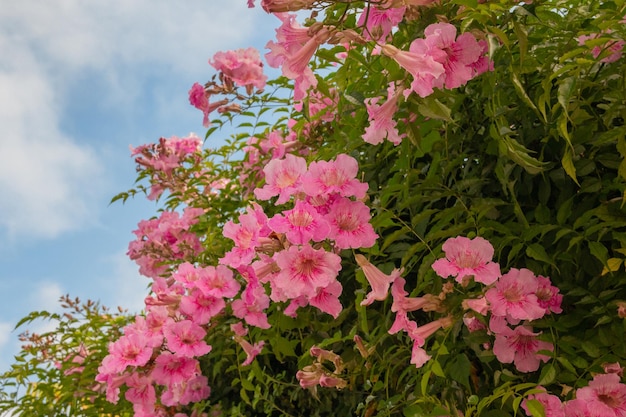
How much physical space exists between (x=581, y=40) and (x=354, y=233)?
0.70 metres

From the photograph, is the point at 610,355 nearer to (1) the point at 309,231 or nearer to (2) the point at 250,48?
(1) the point at 309,231

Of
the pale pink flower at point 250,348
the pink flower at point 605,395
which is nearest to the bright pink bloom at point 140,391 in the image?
the pale pink flower at point 250,348

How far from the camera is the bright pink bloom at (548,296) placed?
1.23 metres

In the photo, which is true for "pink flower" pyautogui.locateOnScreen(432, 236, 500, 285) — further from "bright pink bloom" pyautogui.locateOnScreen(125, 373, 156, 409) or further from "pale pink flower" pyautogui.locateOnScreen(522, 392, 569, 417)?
"bright pink bloom" pyautogui.locateOnScreen(125, 373, 156, 409)

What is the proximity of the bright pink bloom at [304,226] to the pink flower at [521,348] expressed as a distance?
1.37 ft

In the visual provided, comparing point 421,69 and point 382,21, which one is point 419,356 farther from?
point 382,21

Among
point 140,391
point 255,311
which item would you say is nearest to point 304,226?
point 255,311

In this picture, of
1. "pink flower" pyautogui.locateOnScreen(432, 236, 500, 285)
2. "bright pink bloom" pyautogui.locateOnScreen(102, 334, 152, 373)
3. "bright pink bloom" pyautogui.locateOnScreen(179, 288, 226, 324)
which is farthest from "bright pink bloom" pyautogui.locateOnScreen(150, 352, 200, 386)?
"pink flower" pyautogui.locateOnScreen(432, 236, 500, 285)

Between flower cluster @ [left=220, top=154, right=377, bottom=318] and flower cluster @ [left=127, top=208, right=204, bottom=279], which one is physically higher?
flower cluster @ [left=127, top=208, right=204, bottom=279]

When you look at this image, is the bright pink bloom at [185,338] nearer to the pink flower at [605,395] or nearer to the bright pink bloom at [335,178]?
the bright pink bloom at [335,178]

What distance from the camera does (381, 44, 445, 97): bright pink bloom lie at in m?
1.04

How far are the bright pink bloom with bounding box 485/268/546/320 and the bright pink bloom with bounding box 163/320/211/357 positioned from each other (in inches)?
38.8

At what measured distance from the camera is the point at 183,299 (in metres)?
1.90

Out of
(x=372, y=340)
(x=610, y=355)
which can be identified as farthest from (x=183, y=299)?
(x=610, y=355)
